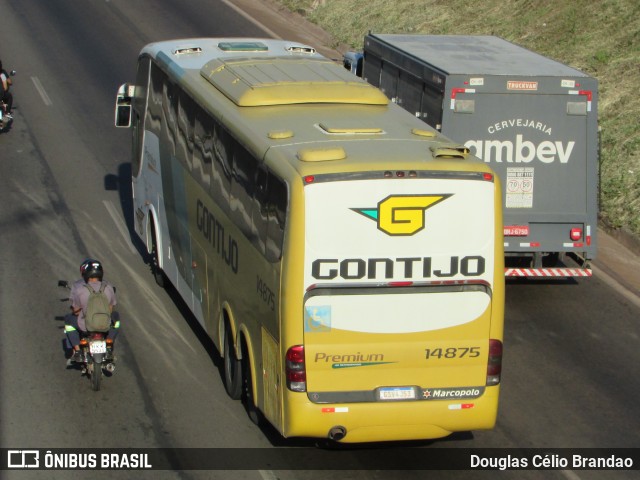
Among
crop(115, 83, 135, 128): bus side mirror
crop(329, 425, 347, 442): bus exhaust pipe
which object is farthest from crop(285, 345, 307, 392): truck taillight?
crop(115, 83, 135, 128): bus side mirror

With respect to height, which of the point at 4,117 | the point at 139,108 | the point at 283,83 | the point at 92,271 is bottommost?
the point at 4,117

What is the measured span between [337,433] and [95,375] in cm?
369

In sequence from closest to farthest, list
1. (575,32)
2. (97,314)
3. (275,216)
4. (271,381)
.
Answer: (275,216) → (271,381) → (97,314) → (575,32)

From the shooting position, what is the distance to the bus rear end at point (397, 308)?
1152 cm

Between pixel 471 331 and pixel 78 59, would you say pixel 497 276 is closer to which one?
pixel 471 331

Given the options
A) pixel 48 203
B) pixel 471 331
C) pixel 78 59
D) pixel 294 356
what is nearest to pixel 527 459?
pixel 471 331

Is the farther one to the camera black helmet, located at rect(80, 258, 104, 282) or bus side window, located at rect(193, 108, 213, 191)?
bus side window, located at rect(193, 108, 213, 191)

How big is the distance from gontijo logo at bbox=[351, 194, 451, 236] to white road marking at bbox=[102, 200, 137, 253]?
29.7 ft

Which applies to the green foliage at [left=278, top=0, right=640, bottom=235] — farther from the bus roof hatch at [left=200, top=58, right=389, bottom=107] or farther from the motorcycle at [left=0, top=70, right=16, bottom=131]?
the motorcycle at [left=0, top=70, right=16, bottom=131]

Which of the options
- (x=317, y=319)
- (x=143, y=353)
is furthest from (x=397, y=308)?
(x=143, y=353)

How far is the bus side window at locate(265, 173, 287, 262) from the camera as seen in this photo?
1173cm

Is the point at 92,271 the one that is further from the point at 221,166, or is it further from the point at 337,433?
the point at 337,433

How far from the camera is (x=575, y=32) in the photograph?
3198 cm

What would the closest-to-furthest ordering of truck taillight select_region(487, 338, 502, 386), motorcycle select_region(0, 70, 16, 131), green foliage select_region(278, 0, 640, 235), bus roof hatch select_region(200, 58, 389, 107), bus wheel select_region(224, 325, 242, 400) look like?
1. truck taillight select_region(487, 338, 502, 386)
2. bus wheel select_region(224, 325, 242, 400)
3. bus roof hatch select_region(200, 58, 389, 107)
4. green foliage select_region(278, 0, 640, 235)
5. motorcycle select_region(0, 70, 16, 131)
